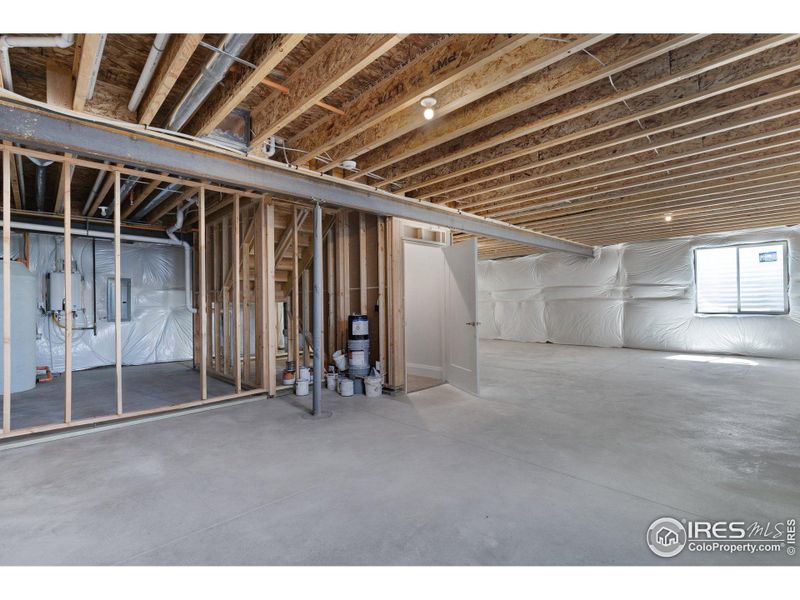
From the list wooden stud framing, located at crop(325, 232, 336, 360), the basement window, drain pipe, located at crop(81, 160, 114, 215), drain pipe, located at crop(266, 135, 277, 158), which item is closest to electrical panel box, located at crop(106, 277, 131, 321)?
drain pipe, located at crop(81, 160, 114, 215)

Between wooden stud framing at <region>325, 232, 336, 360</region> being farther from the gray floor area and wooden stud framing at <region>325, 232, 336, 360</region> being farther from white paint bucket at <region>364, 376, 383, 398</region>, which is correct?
the gray floor area

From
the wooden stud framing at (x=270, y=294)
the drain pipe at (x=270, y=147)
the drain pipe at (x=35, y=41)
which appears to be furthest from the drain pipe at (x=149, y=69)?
the wooden stud framing at (x=270, y=294)

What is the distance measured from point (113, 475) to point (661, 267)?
10514 millimetres

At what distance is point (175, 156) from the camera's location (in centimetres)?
322

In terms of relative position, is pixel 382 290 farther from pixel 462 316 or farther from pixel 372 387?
pixel 372 387

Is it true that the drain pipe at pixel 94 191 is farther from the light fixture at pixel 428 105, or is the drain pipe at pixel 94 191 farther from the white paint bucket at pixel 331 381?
the light fixture at pixel 428 105

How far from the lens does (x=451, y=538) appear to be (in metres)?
1.87

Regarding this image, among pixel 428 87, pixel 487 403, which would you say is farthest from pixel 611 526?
pixel 428 87

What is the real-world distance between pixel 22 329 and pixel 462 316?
579cm

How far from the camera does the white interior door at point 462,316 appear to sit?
194 inches

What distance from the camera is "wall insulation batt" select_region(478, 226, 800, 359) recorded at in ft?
25.4

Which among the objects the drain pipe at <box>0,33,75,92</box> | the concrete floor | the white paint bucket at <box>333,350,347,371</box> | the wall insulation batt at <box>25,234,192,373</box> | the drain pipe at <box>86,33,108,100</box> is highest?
the drain pipe at <box>0,33,75,92</box>

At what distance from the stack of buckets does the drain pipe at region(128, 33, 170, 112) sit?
308cm
